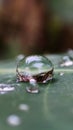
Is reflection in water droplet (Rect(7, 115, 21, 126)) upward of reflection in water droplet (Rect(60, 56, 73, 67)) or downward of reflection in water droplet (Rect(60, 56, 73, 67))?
upward

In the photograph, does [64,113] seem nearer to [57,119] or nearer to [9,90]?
[57,119]

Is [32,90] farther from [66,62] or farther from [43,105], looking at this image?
[66,62]

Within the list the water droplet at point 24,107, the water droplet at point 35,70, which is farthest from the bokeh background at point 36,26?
the water droplet at point 24,107

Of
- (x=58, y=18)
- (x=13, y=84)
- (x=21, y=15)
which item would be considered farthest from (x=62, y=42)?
(x=13, y=84)

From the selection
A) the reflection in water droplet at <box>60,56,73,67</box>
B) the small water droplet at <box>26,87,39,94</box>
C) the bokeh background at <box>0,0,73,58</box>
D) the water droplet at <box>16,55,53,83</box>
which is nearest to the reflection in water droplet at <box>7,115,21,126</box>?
the small water droplet at <box>26,87,39,94</box>

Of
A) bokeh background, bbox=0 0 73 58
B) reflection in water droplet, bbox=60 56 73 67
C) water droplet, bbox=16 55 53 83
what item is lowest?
bokeh background, bbox=0 0 73 58

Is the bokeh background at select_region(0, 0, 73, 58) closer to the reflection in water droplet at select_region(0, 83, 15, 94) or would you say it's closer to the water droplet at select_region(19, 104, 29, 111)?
the reflection in water droplet at select_region(0, 83, 15, 94)
